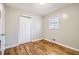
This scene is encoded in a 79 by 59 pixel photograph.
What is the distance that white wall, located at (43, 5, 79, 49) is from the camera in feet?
4.28

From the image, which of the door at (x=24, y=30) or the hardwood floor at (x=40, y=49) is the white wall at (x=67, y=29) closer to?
the hardwood floor at (x=40, y=49)

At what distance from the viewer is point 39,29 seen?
1428mm

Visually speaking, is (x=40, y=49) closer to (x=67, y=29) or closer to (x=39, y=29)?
(x=39, y=29)

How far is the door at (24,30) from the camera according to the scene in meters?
1.37

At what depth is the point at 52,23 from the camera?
1.43m

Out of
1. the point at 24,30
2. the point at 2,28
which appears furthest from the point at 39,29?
the point at 2,28

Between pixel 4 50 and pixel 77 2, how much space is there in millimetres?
1340

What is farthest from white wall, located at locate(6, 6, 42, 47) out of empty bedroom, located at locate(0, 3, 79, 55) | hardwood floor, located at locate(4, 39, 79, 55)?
hardwood floor, located at locate(4, 39, 79, 55)

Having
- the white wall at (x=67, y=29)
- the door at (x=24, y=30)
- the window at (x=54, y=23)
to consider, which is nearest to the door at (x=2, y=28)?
the door at (x=24, y=30)

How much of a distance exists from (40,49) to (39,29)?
0.33 meters

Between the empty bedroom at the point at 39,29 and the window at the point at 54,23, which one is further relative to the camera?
the window at the point at 54,23

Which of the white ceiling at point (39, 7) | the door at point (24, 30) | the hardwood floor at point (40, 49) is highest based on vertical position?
the white ceiling at point (39, 7)

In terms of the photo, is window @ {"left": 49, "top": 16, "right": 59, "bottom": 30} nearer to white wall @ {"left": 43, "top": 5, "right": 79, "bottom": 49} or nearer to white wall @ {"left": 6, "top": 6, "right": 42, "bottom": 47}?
white wall @ {"left": 43, "top": 5, "right": 79, "bottom": 49}

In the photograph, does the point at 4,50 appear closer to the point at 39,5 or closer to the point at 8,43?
the point at 8,43
